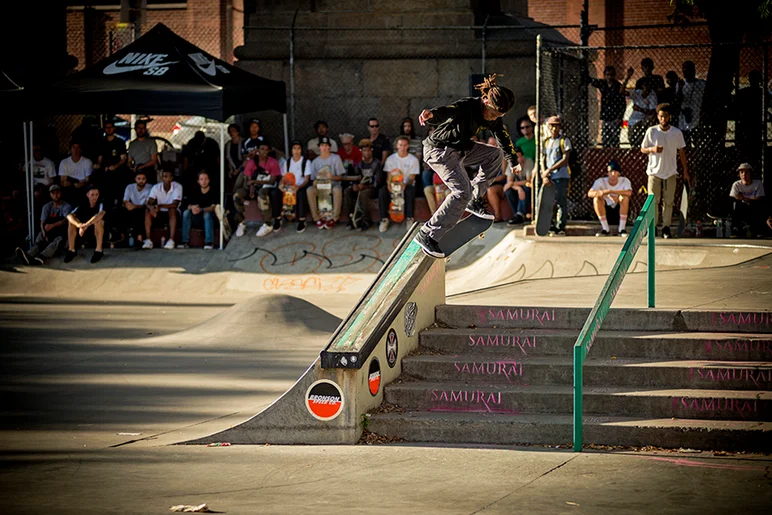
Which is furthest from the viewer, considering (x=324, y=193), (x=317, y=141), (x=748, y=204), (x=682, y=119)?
(x=317, y=141)

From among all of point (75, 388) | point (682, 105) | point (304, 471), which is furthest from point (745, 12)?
point (304, 471)

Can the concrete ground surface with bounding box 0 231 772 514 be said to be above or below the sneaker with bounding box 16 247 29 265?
below

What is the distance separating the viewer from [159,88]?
17.9 m

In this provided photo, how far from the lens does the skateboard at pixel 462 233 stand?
29.2 feet

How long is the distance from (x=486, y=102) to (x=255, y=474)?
141 inches

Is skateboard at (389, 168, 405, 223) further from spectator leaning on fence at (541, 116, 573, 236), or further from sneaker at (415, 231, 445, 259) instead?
sneaker at (415, 231, 445, 259)

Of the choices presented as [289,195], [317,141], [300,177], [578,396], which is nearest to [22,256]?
[289,195]

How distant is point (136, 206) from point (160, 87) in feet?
6.90

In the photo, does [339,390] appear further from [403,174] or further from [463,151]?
[403,174]

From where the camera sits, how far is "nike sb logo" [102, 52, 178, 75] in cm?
1836

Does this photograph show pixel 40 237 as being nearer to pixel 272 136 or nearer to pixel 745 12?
pixel 272 136

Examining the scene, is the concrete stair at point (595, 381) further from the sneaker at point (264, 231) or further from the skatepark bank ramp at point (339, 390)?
the sneaker at point (264, 231)

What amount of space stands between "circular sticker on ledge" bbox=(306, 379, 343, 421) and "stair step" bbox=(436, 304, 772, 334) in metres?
1.70

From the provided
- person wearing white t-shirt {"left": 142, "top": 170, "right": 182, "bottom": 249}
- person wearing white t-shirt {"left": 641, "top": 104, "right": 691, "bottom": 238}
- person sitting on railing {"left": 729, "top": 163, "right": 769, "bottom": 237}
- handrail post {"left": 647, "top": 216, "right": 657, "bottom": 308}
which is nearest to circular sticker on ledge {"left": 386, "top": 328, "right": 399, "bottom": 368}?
handrail post {"left": 647, "top": 216, "right": 657, "bottom": 308}
